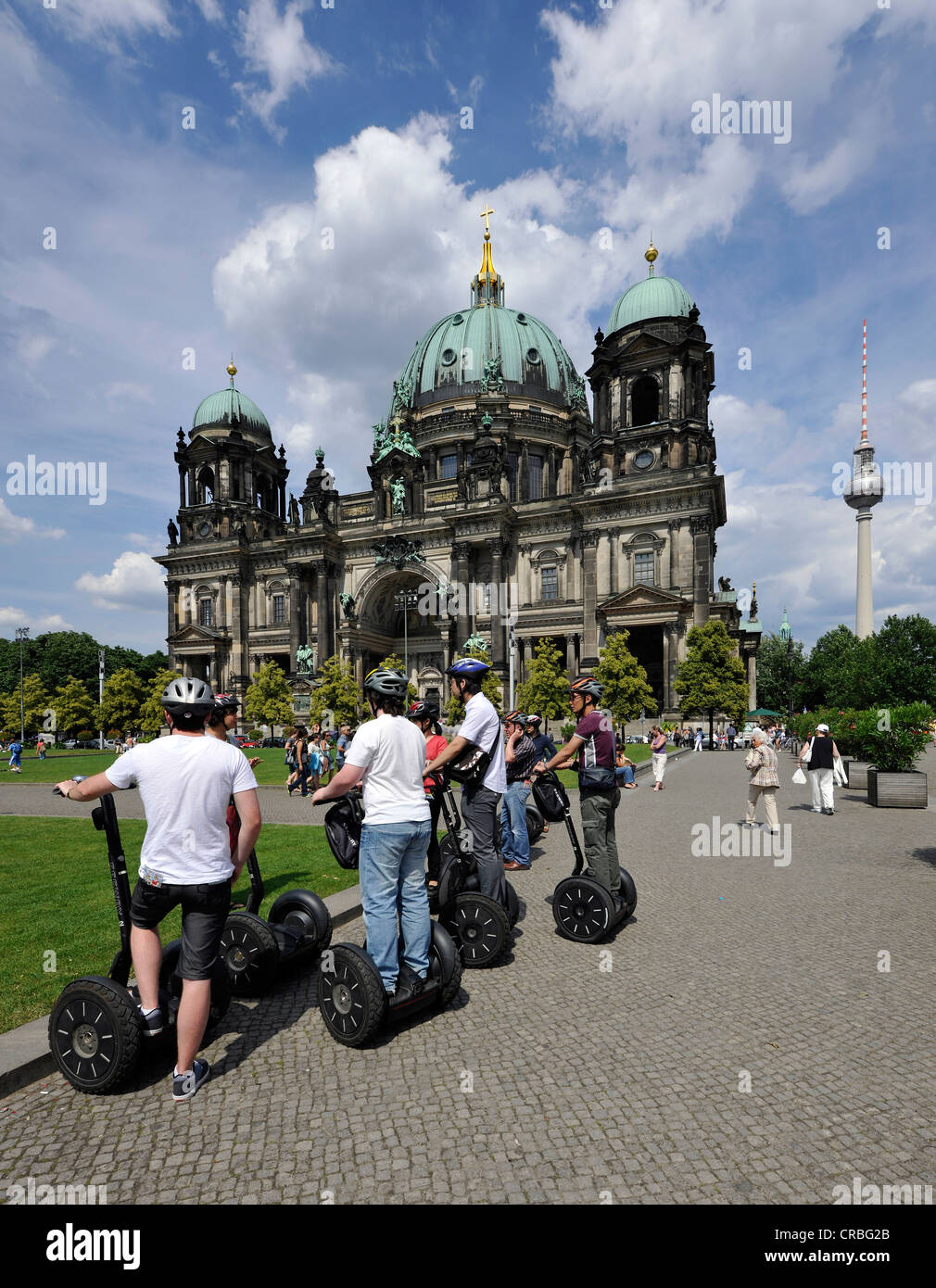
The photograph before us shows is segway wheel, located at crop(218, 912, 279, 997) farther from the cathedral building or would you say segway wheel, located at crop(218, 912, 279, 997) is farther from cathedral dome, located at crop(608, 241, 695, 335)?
cathedral dome, located at crop(608, 241, 695, 335)

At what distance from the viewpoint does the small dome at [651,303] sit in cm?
4747

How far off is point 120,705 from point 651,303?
53.2 metres

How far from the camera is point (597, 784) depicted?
6125mm

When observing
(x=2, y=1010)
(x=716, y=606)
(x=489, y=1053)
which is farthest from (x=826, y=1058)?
(x=716, y=606)

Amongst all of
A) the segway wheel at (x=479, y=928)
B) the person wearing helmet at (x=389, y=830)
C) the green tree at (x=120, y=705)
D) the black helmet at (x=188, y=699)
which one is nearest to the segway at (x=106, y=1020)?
the black helmet at (x=188, y=699)

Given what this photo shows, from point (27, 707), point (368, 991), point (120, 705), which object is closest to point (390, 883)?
point (368, 991)

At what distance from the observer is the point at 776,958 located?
5.68 metres

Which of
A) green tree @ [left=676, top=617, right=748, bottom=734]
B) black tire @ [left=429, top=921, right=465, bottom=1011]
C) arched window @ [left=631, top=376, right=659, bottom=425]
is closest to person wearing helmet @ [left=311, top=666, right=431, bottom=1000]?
black tire @ [left=429, top=921, right=465, bottom=1011]

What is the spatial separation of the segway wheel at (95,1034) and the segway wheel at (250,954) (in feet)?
4.31

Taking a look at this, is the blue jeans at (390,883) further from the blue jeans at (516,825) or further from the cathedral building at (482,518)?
the cathedral building at (482,518)

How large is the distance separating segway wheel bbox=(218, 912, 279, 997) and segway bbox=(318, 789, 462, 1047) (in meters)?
0.80

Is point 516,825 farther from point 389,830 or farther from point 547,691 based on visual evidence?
point 547,691
